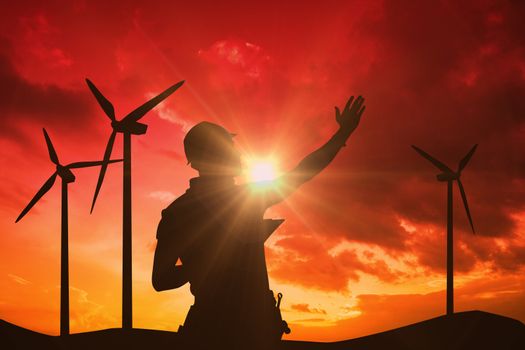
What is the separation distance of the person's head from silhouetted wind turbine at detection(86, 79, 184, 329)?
1883 centimetres

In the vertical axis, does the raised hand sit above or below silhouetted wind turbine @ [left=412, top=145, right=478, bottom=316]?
below

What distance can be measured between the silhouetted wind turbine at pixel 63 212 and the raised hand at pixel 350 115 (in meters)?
26.5

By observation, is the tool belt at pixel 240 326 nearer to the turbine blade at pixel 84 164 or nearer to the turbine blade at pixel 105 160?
the turbine blade at pixel 105 160

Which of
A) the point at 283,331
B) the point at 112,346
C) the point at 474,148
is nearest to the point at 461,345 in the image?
the point at 112,346

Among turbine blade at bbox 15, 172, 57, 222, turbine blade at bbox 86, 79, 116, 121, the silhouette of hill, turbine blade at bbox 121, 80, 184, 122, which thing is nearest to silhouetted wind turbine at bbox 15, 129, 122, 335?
turbine blade at bbox 15, 172, 57, 222

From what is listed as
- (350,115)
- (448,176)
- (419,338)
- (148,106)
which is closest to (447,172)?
(448,176)

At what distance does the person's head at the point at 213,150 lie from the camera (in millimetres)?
6309

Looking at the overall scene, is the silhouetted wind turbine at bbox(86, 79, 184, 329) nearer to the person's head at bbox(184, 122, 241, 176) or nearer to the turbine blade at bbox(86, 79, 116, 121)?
the turbine blade at bbox(86, 79, 116, 121)

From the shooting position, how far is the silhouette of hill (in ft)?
43.1

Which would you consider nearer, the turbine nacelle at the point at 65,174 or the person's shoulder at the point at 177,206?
the person's shoulder at the point at 177,206

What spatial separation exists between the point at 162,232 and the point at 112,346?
8588 mm

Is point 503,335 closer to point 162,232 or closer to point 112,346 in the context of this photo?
point 112,346

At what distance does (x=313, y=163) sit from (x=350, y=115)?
959 mm

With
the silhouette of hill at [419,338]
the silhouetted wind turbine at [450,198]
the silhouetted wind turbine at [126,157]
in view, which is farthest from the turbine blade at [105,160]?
the silhouetted wind turbine at [450,198]
